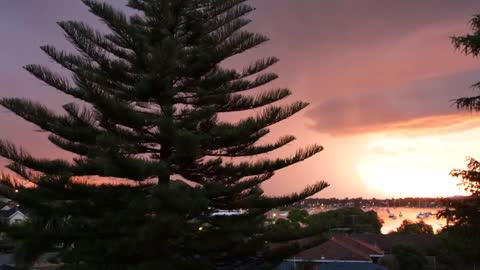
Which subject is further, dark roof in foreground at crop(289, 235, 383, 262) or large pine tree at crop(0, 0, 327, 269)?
dark roof in foreground at crop(289, 235, 383, 262)

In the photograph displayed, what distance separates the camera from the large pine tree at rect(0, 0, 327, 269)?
6.28 meters

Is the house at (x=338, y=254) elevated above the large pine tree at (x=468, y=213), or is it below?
below

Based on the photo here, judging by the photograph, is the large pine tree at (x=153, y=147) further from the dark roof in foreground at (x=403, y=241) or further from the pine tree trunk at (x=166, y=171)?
the dark roof in foreground at (x=403, y=241)

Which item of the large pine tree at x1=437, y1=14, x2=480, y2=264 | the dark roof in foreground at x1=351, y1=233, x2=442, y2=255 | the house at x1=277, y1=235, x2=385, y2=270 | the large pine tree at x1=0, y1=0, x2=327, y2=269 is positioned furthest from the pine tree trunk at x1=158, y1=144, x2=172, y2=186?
the dark roof in foreground at x1=351, y1=233, x2=442, y2=255

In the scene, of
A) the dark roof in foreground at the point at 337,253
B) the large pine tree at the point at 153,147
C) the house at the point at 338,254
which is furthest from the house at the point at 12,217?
the dark roof in foreground at the point at 337,253

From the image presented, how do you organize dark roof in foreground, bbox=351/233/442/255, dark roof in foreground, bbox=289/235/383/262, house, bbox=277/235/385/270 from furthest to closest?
dark roof in foreground, bbox=351/233/442/255, dark roof in foreground, bbox=289/235/383/262, house, bbox=277/235/385/270

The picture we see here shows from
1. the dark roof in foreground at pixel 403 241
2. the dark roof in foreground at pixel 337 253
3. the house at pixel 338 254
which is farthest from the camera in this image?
the dark roof in foreground at pixel 403 241

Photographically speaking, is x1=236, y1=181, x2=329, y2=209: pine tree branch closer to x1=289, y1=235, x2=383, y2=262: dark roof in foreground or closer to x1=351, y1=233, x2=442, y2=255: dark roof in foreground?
x1=289, y1=235, x2=383, y2=262: dark roof in foreground

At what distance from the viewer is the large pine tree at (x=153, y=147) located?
628 centimetres

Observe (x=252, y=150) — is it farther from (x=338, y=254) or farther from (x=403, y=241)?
(x=403, y=241)

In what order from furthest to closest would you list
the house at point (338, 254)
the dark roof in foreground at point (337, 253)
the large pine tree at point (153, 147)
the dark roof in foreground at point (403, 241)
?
the dark roof in foreground at point (403, 241) → the dark roof in foreground at point (337, 253) → the house at point (338, 254) → the large pine tree at point (153, 147)

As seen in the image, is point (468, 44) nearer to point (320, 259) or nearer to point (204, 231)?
point (204, 231)

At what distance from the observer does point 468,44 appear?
732 centimetres

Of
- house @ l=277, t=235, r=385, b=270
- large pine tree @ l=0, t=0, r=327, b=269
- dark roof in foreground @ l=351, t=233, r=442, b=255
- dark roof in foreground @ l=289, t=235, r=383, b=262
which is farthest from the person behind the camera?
dark roof in foreground @ l=351, t=233, r=442, b=255
